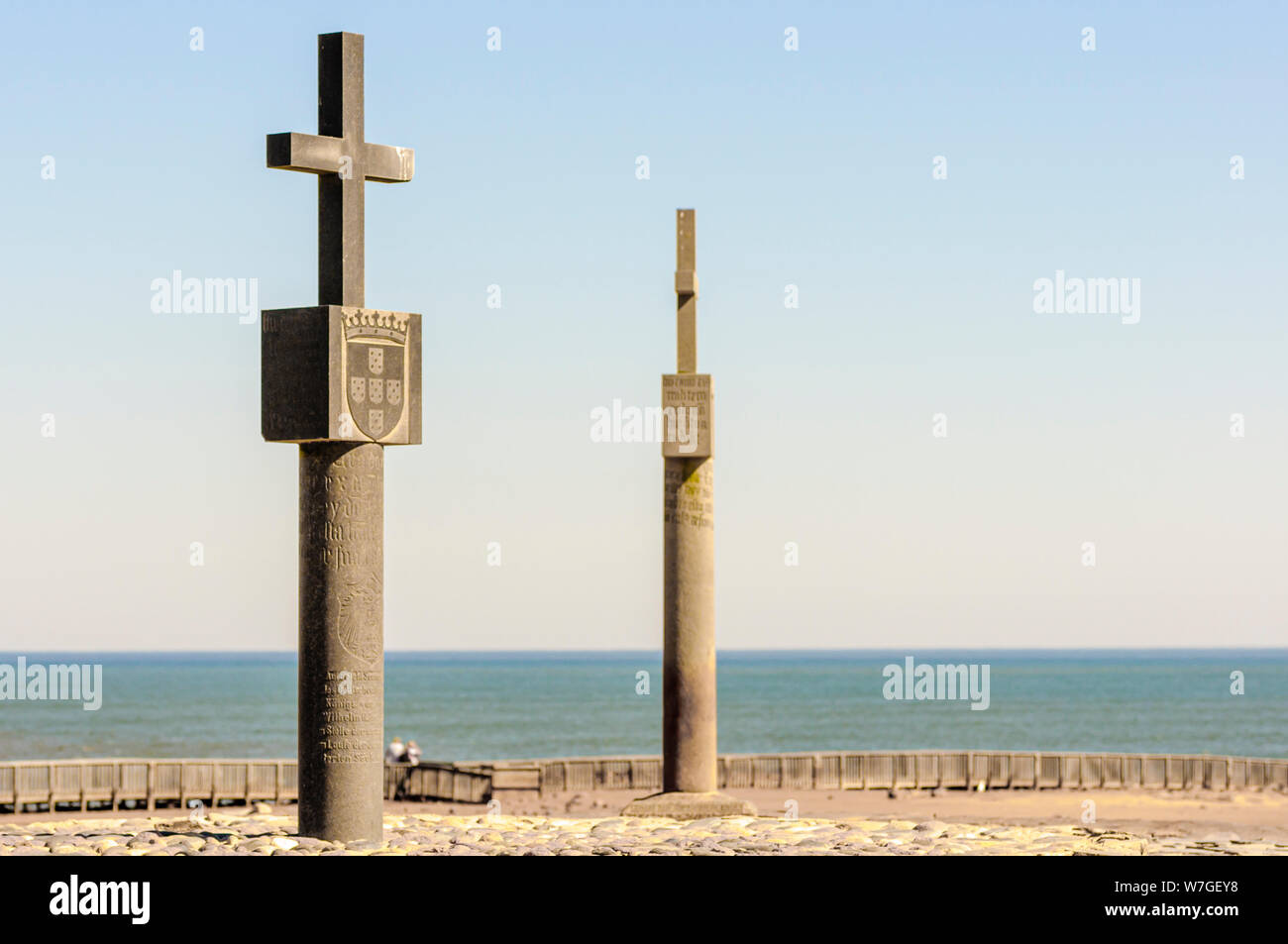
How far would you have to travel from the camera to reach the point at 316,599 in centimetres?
1540

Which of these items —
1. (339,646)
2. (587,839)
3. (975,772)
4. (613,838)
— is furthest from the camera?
(975,772)

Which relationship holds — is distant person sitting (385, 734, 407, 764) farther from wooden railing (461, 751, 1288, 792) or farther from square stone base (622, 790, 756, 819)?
square stone base (622, 790, 756, 819)

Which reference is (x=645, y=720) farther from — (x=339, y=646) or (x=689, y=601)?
(x=339, y=646)

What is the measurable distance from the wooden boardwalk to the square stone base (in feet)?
25.5

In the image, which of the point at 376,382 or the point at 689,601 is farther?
the point at 689,601

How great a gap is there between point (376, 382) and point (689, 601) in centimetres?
672

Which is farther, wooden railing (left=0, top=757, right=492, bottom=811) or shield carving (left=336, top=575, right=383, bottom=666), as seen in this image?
wooden railing (left=0, top=757, right=492, bottom=811)

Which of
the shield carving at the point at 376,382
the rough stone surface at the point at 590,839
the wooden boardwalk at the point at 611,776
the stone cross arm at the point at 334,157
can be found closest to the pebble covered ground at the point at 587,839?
the rough stone surface at the point at 590,839

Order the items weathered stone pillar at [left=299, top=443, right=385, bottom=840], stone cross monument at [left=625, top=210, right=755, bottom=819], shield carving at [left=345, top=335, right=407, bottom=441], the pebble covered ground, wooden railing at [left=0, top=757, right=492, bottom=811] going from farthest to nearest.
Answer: wooden railing at [left=0, top=757, right=492, bottom=811] → stone cross monument at [left=625, top=210, right=755, bottom=819] → shield carving at [left=345, top=335, right=407, bottom=441] → weathered stone pillar at [left=299, top=443, right=385, bottom=840] → the pebble covered ground

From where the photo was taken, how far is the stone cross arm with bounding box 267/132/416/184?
1554 centimetres

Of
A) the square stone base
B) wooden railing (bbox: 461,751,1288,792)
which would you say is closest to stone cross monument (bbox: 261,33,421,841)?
the square stone base

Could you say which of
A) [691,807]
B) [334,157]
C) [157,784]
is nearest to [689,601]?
[691,807]

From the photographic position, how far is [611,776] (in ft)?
98.0
